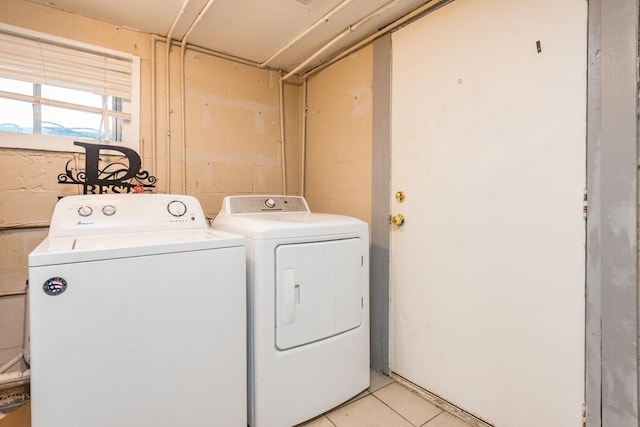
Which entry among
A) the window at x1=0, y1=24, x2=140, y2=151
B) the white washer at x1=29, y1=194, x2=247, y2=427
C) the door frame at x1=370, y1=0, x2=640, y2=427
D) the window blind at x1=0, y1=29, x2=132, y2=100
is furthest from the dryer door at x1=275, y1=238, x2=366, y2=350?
the window blind at x1=0, y1=29, x2=132, y2=100

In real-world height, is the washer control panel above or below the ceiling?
below

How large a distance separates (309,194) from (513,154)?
1602 mm

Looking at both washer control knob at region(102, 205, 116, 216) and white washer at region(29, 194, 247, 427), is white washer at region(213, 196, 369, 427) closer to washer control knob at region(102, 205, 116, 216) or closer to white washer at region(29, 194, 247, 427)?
white washer at region(29, 194, 247, 427)

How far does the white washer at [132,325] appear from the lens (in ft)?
3.21

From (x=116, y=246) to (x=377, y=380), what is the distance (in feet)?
5.24

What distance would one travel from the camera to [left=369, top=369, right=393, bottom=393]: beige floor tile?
177 cm

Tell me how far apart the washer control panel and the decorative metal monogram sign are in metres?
0.29

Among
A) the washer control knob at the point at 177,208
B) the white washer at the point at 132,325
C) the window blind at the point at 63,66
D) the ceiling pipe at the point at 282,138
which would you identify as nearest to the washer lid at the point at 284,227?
the white washer at the point at 132,325

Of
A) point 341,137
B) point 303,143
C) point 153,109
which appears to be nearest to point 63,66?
point 153,109

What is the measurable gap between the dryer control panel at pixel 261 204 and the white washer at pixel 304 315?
14 centimetres

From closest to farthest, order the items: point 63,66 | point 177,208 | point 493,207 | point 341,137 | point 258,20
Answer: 1. point 493,207
2. point 177,208
3. point 63,66
4. point 258,20
5. point 341,137

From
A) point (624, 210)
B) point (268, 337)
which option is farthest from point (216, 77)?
point (624, 210)

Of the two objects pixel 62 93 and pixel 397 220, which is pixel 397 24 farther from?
pixel 62 93

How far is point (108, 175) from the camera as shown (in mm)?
1844
